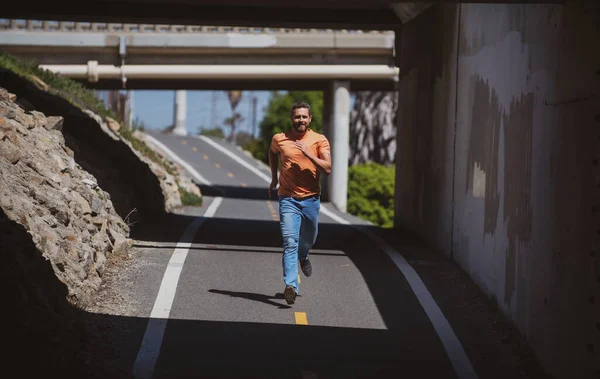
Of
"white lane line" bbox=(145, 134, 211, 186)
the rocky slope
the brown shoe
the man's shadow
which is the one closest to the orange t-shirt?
the brown shoe

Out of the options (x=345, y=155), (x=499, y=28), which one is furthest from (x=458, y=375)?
(x=345, y=155)

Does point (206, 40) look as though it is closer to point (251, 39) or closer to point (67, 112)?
point (251, 39)

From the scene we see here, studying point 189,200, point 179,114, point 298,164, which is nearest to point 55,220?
point 298,164

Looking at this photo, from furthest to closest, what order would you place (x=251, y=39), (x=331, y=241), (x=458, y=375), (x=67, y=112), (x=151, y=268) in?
(x=251, y=39)
(x=67, y=112)
(x=331, y=241)
(x=151, y=268)
(x=458, y=375)

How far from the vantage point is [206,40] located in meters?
33.6

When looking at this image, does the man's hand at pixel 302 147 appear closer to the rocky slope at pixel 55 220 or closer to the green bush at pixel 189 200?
the rocky slope at pixel 55 220

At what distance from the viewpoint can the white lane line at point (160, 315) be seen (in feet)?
26.7

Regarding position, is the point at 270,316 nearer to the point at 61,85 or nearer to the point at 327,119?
the point at 61,85

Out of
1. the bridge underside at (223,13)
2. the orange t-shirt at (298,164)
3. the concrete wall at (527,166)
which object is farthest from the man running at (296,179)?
the bridge underside at (223,13)

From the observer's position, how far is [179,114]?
264 ft

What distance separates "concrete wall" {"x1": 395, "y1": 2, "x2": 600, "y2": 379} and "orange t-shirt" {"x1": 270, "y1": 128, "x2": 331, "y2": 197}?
205 centimetres

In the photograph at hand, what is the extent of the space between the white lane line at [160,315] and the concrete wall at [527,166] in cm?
349

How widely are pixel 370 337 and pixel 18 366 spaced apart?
365 centimetres

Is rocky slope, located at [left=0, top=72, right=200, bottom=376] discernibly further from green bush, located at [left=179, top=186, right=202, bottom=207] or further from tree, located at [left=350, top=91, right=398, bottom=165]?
tree, located at [left=350, top=91, right=398, bottom=165]
